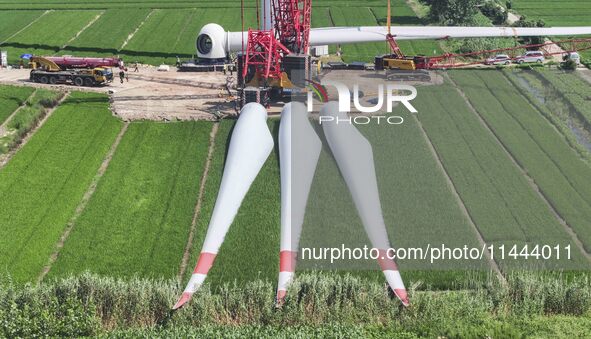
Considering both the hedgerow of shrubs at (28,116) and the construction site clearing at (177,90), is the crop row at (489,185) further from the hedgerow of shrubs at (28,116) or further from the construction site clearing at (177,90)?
the hedgerow of shrubs at (28,116)

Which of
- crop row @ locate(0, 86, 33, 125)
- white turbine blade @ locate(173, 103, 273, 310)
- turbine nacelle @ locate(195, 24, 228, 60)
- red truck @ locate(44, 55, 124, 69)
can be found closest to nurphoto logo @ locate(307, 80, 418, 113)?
white turbine blade @ locate(173, 103, 273, 310)

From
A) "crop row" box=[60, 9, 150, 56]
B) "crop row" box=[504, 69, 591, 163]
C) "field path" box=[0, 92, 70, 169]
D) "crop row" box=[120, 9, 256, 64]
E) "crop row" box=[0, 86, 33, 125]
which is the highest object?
"crop row" box=[504, 69, 591, 163]

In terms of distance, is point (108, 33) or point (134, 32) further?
point (134, 32)

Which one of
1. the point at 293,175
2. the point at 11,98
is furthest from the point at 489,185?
the point at 11,98

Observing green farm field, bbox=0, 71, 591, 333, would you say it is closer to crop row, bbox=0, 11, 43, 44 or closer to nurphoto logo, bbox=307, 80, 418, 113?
nurphoto logo, bbox=307, 80, 418, 113

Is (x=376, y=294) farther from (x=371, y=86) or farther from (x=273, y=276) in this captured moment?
(x=371, y=86)

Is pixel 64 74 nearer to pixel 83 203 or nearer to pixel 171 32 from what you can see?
pixel 171 32

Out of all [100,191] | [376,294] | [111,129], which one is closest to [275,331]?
[376,294]
